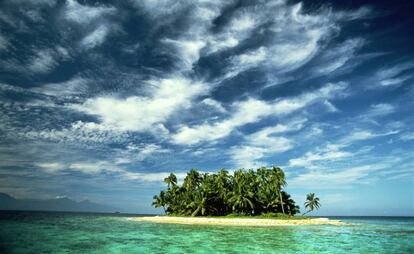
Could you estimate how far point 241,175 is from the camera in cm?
7475

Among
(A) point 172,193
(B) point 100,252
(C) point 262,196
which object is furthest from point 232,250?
(A) point 172,193

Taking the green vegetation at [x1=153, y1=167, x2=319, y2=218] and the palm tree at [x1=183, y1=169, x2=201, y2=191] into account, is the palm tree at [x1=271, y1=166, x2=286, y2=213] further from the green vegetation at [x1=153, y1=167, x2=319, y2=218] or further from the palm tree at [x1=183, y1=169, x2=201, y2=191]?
the palm tree at [x1=183, y1=169, x2=201, y2=191]

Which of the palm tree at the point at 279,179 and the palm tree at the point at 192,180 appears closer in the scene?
the palm tree at the point at 279,179

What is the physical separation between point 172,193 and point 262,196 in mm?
24909

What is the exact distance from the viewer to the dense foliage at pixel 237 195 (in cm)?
7219

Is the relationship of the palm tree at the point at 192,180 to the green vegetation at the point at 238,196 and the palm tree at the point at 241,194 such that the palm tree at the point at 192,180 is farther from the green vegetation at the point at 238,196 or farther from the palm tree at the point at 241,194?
the palm tree at the point at 241,194

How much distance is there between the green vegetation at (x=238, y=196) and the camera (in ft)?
236

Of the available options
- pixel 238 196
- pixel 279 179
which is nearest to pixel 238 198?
pixel 238 196

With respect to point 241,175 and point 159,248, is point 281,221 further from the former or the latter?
point 159,248

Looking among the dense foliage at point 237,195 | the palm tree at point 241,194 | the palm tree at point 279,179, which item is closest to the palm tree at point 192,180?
the dense foliage at point 237,195

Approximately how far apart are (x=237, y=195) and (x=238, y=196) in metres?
0.65

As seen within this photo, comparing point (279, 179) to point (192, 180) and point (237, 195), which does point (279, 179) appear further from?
point (192, 180)

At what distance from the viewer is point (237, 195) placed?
234 feet

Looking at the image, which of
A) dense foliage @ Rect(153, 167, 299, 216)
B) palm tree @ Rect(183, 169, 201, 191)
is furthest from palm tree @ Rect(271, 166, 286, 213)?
palm tree @ Rect(183, 169, 201, 191)
